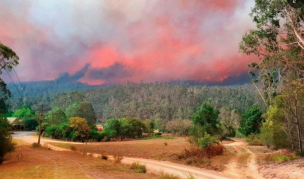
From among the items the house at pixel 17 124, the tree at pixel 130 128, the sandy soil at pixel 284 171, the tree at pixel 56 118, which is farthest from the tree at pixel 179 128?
the sandy soil at pixel 284 171

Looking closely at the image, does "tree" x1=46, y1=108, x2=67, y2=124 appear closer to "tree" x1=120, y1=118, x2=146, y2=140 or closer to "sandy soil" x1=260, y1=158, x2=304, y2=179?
"tree" x1=120, y1=118, x2=146, y2=140

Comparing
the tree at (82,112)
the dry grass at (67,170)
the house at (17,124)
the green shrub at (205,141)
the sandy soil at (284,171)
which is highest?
the tree at (82,112)

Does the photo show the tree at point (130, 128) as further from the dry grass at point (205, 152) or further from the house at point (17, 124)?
the dry grass at point (205, 152)

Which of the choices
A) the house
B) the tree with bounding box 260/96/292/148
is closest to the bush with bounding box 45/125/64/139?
the house

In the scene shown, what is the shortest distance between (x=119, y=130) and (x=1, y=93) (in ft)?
197

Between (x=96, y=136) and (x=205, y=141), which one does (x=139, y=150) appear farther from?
(x=96, y=136)

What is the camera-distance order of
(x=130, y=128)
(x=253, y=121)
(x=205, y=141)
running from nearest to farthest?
(x=205, y=141)
(x=253, y=121)
(x=130, y=128)

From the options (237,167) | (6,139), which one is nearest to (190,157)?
(237,167)

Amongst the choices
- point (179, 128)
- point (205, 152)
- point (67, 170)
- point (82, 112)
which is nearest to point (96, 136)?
point (82, 112)

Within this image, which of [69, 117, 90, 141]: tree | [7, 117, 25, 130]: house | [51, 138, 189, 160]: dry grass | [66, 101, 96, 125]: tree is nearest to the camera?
[51, 138, 189, 160]: dry grass

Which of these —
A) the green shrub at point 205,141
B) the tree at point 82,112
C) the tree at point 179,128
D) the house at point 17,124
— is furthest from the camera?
the tree at point 82,112

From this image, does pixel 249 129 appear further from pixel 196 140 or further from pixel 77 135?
pixel 77 135

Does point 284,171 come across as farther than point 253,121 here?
No

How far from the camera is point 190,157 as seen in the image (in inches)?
1291
